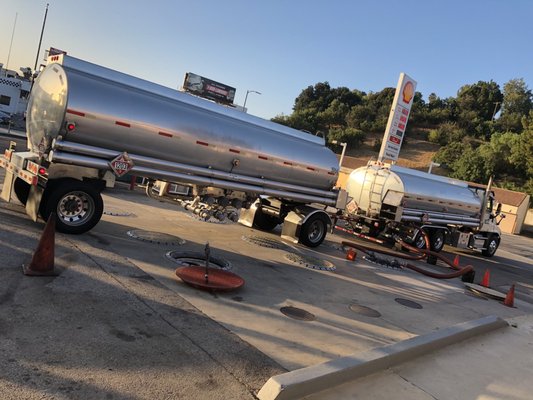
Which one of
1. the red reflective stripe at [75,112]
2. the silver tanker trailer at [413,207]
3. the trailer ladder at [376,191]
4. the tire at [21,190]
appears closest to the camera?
the red reflective stripe at [75,112]

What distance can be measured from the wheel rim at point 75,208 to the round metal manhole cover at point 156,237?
→ 109cm

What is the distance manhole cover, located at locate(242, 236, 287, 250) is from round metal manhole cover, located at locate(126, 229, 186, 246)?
232 centimetres

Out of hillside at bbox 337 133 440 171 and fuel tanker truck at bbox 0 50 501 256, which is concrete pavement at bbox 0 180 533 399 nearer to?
fuel tanker truck at bbox 0 50 501 256

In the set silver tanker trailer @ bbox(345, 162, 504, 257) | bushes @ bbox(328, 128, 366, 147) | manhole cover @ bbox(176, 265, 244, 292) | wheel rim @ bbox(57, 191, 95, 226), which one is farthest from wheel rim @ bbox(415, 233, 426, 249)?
bushes @ bbox(328, 128, 366, 147)

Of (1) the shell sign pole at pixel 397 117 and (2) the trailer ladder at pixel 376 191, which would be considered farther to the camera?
(1) the shell sign pole at pixel 397 117

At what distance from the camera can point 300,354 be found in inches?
215

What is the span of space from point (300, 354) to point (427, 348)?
6.43 ft

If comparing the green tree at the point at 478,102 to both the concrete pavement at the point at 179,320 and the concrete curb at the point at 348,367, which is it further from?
the concrete curb at the point at 348,367

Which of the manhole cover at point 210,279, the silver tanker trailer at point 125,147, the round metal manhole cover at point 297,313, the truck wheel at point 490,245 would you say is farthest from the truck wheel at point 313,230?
the truck wheel at point 490,245

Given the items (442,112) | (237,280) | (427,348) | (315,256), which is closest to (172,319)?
(237,280)

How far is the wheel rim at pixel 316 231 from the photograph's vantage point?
1325 centimetres

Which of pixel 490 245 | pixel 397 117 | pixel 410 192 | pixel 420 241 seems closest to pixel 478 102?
pixel 397 117

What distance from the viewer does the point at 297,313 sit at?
6.96 metres

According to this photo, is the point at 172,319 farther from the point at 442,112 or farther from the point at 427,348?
the point at 442,112
